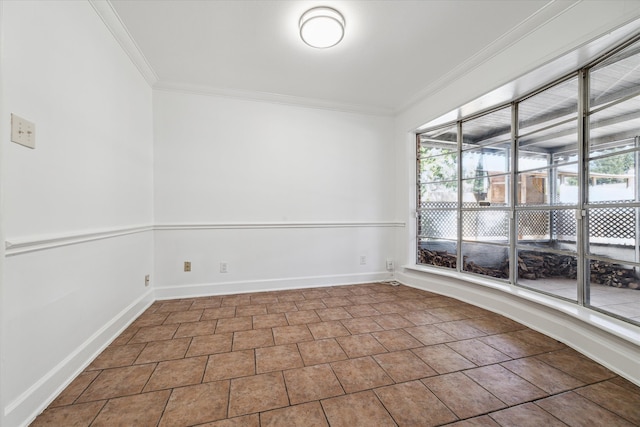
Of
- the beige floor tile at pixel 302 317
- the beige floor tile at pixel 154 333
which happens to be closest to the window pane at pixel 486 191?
the beige floor tile at pixel 302 317

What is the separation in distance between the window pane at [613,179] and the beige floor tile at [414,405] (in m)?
1.85

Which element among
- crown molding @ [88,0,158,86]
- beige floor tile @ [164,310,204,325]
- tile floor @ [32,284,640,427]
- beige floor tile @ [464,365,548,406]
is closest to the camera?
tile floor @ [32,284,640,427]

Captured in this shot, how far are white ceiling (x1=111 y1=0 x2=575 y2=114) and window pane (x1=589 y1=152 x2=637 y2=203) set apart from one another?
1121 mm

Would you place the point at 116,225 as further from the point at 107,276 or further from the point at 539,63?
the point at 539,63

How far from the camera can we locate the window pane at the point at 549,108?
2.09m

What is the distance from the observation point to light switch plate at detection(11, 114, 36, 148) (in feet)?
3.84

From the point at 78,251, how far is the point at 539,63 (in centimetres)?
351

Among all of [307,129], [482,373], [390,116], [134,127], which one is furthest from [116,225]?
[390,116]

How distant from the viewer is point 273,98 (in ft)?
10.6

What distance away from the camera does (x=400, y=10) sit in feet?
6.20

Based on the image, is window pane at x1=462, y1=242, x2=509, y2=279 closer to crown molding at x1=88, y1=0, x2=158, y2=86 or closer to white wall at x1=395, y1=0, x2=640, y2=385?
white wall at x1=395, y1=0, x2=640, y2=385

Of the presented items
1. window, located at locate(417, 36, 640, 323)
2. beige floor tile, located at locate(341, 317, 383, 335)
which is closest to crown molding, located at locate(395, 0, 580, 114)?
window, located at locate(417, 36, 640, 323)

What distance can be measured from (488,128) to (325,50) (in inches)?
77.7

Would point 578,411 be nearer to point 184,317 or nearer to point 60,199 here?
point 184,317
